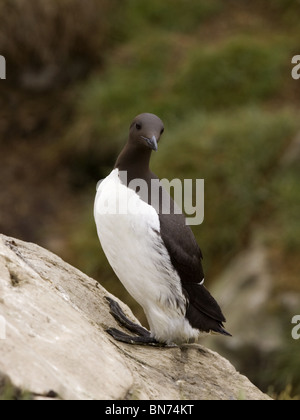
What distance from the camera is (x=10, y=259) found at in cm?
409

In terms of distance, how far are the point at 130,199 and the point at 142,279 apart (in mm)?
415

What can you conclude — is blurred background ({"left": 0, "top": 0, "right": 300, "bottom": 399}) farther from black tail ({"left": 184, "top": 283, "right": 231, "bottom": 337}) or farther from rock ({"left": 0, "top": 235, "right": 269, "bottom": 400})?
rock ({"left": 0, "top": 235, "right": 269, "bottom": 400})

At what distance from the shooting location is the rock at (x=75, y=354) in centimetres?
355

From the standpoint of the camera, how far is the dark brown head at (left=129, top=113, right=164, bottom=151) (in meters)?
4.44

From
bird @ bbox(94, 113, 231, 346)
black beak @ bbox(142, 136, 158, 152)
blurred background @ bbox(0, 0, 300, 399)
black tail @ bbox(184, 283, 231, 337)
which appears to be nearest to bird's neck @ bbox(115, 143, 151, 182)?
bird @ bbox(94, 113, 231, 346)

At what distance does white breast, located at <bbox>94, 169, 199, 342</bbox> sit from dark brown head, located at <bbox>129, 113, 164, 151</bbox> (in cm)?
23

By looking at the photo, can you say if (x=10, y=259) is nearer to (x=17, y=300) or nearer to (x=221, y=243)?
(x=17, y=300)

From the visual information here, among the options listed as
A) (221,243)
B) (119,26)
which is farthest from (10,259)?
(119,26)

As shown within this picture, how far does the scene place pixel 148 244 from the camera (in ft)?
14.7

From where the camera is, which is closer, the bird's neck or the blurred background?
the bird's neck

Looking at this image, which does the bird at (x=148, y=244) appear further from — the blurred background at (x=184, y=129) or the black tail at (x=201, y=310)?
the blurred background at (x=184, y=129)

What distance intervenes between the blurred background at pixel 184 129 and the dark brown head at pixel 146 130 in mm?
3430

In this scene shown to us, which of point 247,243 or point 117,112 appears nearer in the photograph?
point 247,243
